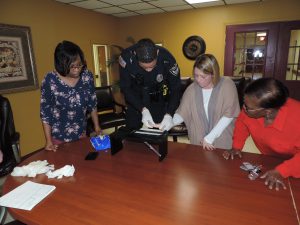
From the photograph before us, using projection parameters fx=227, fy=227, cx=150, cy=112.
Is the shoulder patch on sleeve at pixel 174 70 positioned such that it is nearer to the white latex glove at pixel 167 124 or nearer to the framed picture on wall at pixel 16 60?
the white latex glove at pixel 167 124

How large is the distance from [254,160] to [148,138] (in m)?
0.62

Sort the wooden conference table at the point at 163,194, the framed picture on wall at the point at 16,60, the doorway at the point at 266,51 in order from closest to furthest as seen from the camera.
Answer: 1. the wooden conference table at the point at 163,194
2. the framed picture on wall at the point at 16,60
3. the doorway at the point at 266,51

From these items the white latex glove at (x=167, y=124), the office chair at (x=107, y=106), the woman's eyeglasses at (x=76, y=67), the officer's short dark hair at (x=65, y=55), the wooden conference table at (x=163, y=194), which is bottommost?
the office chair at (x=107, y=106)

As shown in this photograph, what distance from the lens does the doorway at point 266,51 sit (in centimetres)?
425

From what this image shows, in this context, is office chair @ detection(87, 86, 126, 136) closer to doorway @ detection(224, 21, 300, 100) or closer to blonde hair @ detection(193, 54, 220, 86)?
blonde hair @ detection(193, 54, 220, 86)

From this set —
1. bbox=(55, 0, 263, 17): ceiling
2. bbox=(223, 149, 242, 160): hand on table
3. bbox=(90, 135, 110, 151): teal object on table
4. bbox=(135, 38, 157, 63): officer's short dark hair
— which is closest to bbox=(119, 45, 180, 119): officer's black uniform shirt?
bbox=(135, 38, 157, 63): officer's short dark hair

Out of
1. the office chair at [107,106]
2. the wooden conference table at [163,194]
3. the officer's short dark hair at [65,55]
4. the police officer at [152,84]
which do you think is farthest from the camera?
the office chair at [107,106]

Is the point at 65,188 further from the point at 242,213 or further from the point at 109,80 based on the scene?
the point at 109,80

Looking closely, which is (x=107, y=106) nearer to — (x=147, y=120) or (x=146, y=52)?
(x=147, y=120)

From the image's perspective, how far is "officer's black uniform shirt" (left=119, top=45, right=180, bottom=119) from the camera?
73.9 inches

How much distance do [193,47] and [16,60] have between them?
135 inches

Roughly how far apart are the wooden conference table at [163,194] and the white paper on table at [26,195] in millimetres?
30

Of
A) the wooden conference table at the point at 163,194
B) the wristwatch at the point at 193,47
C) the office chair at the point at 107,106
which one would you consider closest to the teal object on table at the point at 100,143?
the wooden conference table at the point at 163,194

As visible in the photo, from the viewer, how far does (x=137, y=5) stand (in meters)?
4.40
